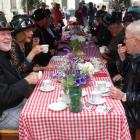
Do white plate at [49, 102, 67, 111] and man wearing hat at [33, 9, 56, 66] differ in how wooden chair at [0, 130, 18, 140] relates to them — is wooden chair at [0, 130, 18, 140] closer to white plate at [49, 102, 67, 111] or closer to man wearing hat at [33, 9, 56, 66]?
white plate at [49, 102, 67, 111]

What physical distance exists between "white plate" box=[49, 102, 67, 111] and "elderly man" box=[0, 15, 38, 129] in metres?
0.32

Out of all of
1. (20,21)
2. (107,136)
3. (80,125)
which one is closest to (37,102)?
(80,125)

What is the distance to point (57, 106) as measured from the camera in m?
2.19

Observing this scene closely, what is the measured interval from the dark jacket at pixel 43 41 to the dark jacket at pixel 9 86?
1.85 meters

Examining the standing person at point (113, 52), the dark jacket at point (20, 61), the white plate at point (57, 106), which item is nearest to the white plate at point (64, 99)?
the white plate at point (57, 106)

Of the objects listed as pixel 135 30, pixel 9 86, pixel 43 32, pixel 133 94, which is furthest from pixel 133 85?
pixel 43 32

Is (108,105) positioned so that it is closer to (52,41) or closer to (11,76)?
(11,76)

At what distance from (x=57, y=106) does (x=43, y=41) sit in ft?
10.4

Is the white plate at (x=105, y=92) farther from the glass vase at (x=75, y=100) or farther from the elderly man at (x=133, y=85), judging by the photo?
the glass vase at (x=75, y=100)

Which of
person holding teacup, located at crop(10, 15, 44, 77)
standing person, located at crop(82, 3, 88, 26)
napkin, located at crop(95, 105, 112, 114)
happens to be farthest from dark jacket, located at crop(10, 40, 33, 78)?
standing person, located at crop(82, 3, 88, 26)

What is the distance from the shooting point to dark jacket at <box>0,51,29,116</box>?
2.32 m

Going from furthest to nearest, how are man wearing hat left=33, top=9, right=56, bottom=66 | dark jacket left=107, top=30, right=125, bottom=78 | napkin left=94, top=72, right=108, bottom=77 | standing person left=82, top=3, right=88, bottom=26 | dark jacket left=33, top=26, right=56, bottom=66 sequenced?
standing person left=82, top=3, right=88, bottom=26, man wearing hat left=33, top=9, right=56, bottom=66, dark jacket left=33, top=26, right=56, bottom=66, dark jacket left=107, top=30, right=125, bottom=78, napkin left=94, top=72, right=108, bottom=77

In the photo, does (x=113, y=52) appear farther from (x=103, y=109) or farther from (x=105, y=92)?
(x=103, y=109)

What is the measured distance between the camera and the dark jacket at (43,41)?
467 centimetres
